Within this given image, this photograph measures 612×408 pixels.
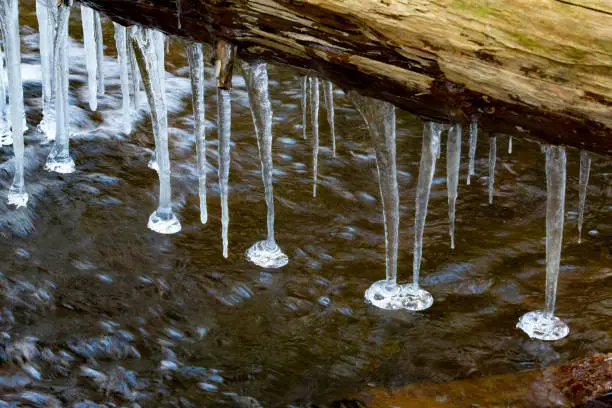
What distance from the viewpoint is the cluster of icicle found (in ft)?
11.2

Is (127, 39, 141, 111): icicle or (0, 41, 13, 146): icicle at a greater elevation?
(127, 39, 141, 111): icicle

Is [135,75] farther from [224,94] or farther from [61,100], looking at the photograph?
[224,94]

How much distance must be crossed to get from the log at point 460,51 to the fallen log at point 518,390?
1547 millimetres

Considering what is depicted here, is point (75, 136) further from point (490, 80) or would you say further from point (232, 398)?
point (490, 80)

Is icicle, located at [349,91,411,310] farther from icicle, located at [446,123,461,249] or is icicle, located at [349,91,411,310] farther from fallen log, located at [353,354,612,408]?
fallen log, located at [353,354,612,408]

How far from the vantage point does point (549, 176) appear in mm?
3244

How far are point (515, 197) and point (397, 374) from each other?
2643 millimetres

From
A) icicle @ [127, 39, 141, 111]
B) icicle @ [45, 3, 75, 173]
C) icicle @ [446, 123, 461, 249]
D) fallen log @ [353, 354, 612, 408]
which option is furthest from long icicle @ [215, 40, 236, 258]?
fallen log @ [353, 354, 612, 408]

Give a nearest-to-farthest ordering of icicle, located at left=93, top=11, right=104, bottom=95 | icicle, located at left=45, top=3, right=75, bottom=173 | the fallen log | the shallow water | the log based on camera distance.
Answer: the log → the fallen log → the shallow water → icicle, located at left=45, top=3, right=75, bottom=173 → icicle, located at left=93, top=11, right=104, bottom=95

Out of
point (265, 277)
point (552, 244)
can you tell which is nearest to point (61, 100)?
point (265, 277)

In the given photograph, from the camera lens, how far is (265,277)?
5.07 meters

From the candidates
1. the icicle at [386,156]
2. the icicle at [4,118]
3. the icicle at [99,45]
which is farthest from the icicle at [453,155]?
the icicle at [4,118]

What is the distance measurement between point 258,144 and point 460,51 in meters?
1.78

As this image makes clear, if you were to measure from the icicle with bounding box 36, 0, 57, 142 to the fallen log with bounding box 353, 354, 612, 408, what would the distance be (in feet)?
10.9
